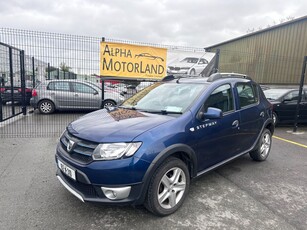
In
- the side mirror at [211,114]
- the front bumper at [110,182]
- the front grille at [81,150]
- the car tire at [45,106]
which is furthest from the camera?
the car tire at [45,106]

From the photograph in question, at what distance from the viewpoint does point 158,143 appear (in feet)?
8.04

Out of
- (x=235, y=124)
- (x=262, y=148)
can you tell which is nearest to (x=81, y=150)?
(x=235, y=124)

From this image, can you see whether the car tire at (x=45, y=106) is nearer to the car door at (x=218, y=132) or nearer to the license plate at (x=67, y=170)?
the license plate at (x=67, y=170)

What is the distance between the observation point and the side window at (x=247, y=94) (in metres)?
3.87

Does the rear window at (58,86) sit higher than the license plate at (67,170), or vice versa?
→ the rear window at (58,86)

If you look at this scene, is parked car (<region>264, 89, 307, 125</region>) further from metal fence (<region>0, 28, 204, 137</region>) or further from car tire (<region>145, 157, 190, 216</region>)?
car tire (<region>145, 157, 190, 216</region>)

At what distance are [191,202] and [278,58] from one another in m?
12.5

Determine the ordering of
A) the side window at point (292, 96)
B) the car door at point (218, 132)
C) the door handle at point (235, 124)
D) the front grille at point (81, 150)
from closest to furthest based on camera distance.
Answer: the front grille at point (81, 150)
the car door at point (218, 132)
the door handle at point (235, 124)
the side window at point (292, 96)

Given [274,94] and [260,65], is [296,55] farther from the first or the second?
[274,94]

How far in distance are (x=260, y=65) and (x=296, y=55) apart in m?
2.64

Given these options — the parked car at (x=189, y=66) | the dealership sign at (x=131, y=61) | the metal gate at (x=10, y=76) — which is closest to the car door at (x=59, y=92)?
the metal gate at (x=10, y=76)

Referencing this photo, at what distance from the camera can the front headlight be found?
231 centimetres

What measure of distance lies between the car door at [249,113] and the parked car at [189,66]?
3.66 m

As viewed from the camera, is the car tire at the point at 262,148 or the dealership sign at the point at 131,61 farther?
the dealership sign at the point at 131,61
